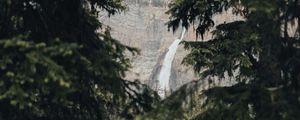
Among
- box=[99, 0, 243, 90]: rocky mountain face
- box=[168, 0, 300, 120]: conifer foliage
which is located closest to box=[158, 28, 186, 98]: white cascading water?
box=[99, 0, 243, 90]: rocky mountain face

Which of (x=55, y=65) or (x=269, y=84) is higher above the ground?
(x=55, y=65)

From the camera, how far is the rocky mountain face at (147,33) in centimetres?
11262

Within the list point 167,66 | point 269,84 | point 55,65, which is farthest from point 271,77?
point 167,66

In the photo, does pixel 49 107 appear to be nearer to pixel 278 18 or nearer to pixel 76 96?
pixel 76 96

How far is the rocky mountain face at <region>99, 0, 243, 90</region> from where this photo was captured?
113 meters

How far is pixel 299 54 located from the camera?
7.53 metres

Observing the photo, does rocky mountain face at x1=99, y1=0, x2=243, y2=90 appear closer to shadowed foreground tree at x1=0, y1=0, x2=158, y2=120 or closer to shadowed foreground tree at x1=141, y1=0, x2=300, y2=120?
shadowed foreground tree at x1=0, y1=0, x2=158, y2=120

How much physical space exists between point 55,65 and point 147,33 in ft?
394

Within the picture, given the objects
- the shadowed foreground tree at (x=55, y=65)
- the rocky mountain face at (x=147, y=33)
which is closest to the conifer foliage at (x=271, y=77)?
the shadowed foreground tree at (x=55, y=65)

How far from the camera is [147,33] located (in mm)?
126062

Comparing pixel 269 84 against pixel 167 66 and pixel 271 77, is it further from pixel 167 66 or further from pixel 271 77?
pixel 167 66

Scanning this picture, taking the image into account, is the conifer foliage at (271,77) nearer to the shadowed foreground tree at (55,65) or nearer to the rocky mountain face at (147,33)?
the shadowed foreground tree at (55,65)

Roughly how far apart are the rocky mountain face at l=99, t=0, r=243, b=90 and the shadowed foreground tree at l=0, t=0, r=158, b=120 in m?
98.6

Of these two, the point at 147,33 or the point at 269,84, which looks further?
the point at 147,33
